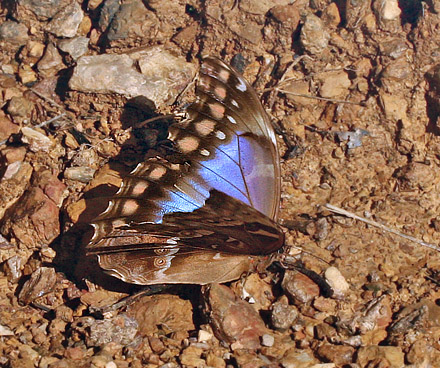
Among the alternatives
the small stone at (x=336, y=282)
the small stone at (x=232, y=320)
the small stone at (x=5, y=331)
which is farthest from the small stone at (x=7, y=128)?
the small stone at (x=336, y=282)

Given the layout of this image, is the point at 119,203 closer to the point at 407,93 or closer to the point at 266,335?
the point at 266,335

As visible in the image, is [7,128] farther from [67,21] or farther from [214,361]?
[214,361]

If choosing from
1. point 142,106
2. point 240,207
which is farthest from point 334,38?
point 240,207

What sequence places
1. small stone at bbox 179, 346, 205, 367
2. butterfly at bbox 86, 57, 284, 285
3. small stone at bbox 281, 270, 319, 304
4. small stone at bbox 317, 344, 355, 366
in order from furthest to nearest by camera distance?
small stone at bbox 281, 270, 319, 304
butterfly at bbox 86, 57, 284, 285
small stone at bbox 317, 344, 355, 366
small stone at bbox 179, 346, 205, 367

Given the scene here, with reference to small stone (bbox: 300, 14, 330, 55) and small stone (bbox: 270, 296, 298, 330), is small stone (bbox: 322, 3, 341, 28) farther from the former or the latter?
small stone (bbox: 270, 296, 298, 330)

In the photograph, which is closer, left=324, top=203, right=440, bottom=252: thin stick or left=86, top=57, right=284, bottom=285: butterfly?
left=86, top=57, right=284, bottom=285: butterfly

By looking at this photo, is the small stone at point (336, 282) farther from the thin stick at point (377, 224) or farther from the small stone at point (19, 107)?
the small stone at point (19, 107)

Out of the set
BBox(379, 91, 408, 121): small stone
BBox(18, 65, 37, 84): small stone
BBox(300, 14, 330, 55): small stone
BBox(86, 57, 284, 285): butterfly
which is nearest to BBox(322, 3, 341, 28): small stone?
BBox(300, 14, 330, 55): small stone
